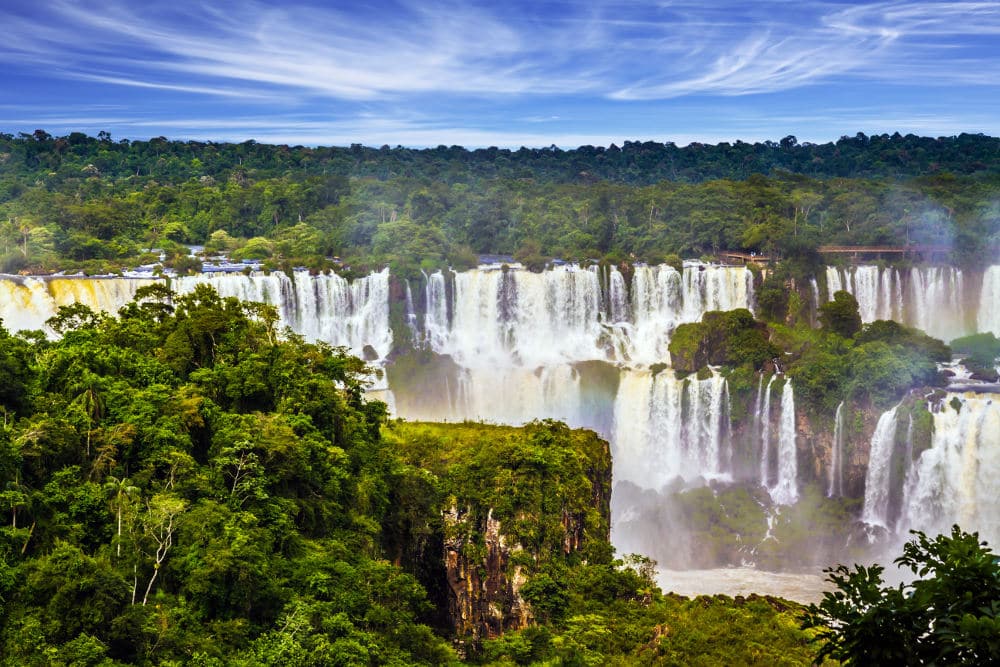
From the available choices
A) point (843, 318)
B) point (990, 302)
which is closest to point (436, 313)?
point (843, 318)

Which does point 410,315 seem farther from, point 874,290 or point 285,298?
point 874,290

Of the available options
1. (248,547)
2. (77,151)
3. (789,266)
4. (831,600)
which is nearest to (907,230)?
(789,266)

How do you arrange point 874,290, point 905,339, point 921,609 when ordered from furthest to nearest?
point 874,290
point 905,339
point 921,609

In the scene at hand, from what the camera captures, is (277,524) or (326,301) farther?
(326,301)

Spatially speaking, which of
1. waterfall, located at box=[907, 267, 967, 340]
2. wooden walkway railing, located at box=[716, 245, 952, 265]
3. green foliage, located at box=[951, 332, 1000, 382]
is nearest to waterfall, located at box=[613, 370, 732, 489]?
green foliage, located at box=[951, 332, 1000, 382]

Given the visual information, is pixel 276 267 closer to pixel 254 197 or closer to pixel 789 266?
pixel 254 197

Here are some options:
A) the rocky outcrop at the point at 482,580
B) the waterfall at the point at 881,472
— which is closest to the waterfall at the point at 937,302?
the waterfall at the point at 881,472
